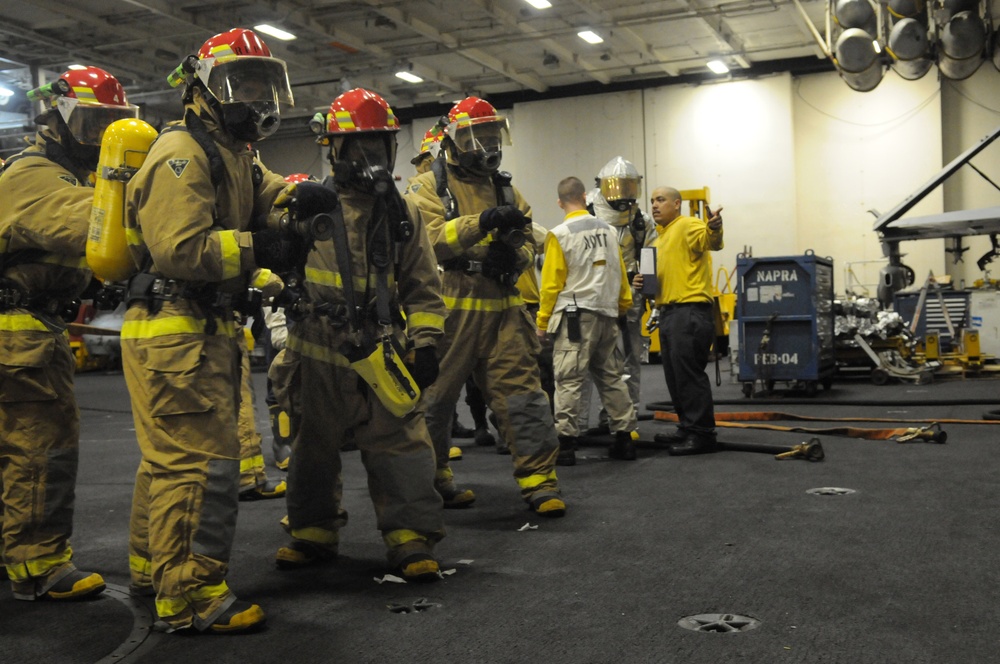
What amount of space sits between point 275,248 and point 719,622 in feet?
6.15

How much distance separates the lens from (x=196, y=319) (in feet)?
10.5

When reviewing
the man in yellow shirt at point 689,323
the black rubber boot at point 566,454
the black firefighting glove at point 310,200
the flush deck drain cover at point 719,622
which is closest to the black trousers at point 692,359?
the man in yellow shirt at point 689,323

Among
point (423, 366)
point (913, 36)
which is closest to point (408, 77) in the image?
point (913, 36)

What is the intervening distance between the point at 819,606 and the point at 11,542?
2.94 metres

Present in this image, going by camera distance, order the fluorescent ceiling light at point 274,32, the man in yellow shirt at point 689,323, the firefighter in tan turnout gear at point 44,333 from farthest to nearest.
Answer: the fluorescent ceiling light at point 274,32
the man in yellow shirt at point 689,323
the firefighter in tan turnout gear at point 44,333

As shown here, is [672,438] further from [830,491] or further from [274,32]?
[274,32]

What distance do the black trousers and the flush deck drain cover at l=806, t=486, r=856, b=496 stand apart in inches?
56.5

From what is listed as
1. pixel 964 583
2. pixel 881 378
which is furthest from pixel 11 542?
pixel 881 378

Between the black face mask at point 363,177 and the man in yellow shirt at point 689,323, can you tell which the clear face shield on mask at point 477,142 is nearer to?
the black face mask at point 363,177

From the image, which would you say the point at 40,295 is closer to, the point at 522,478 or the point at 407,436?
the point at 407,436

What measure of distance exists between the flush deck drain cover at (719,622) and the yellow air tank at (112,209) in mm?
2201

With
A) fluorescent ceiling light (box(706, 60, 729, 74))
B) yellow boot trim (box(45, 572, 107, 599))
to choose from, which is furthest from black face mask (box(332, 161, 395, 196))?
fluorescent ceiling light (box(706, 60, 729, 74))

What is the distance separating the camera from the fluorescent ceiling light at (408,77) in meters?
19.9

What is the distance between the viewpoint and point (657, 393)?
11.1m
